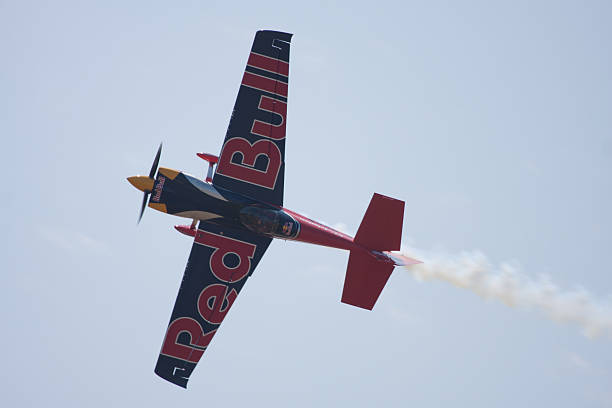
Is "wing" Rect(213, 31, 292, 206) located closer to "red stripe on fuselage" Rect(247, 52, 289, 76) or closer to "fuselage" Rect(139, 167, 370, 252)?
"red stripe on fuselage" Rect(247, 52, 289, 76)

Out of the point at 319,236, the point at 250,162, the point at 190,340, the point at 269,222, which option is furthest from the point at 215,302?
the point at 250,162

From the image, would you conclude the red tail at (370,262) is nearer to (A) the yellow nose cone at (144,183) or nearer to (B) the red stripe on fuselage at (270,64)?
(B) the red stripe on fuselage at (270,64)

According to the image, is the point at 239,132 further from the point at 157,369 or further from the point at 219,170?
the point at 157,369

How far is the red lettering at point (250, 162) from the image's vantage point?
89.1ft

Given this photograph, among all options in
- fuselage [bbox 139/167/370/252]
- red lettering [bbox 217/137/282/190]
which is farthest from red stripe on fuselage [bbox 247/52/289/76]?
fuselage [bbox 139/167/370/252]

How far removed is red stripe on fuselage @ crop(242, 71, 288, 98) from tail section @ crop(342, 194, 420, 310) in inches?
195

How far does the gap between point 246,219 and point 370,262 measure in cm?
427

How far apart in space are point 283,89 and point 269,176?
2925 millimetres

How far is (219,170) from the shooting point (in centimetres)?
2709

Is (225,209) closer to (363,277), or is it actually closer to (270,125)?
(270,125)

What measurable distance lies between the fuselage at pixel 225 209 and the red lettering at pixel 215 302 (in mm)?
2633

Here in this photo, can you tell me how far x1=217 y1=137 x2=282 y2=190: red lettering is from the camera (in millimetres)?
27172

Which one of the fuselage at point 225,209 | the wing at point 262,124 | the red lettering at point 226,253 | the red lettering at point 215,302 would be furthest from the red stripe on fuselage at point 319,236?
the red lettering at point 215,302

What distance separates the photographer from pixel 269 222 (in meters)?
26.8
